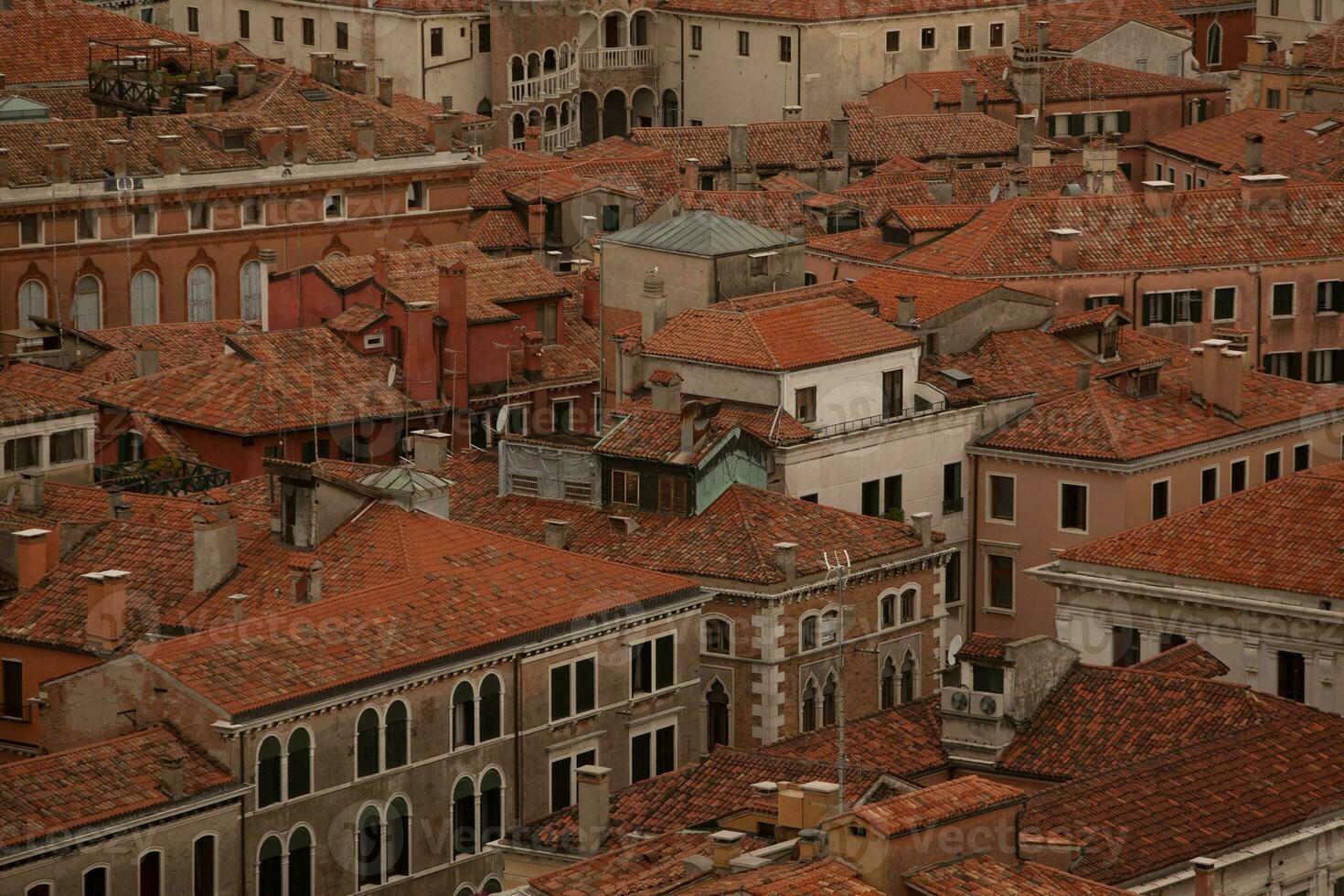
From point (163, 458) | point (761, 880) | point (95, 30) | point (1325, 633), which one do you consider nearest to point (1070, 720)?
point (1325, 633)

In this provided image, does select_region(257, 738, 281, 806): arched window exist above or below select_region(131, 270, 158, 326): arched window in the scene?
below

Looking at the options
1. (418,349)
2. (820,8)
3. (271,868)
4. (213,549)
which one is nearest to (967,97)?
(820,8)

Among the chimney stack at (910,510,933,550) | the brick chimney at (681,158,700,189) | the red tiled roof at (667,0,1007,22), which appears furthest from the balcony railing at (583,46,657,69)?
the chimney stack at (910,510,933,550)

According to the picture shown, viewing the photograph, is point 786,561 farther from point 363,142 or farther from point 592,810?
point 363,142

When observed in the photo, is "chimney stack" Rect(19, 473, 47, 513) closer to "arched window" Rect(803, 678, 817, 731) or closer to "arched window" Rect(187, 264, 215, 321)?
"arched window" Rect(803, 678, 817, 731)

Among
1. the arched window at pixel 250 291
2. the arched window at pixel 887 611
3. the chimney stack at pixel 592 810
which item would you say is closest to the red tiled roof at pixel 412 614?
the arched window at pixel 887 611
